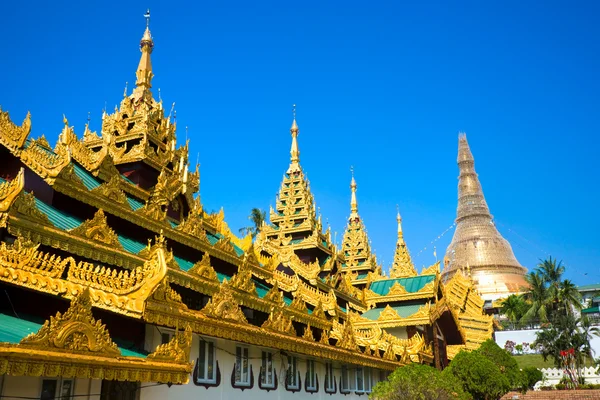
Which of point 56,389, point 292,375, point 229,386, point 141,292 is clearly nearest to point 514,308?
point 292,375

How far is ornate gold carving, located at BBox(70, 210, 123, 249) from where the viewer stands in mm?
10703

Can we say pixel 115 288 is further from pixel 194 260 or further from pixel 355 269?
pixel 355 269

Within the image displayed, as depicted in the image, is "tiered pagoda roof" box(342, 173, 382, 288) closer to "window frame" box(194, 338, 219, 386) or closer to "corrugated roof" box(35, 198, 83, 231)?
"window frame" box(194, 338, 219, 386)

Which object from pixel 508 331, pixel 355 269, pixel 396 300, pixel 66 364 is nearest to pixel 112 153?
pixel 66 364

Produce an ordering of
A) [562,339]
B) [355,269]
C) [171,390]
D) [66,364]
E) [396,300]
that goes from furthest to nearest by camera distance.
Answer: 1. [355,269]
2. [562,339]
3. [396,300]
4. [171,390]
5. [66,364]

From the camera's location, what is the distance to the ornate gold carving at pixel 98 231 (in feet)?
35.1

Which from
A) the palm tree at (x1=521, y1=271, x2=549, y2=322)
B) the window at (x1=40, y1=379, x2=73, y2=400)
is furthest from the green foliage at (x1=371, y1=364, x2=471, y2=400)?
the palm tree at (x1=521, y1=271, x2=549, y2=322)

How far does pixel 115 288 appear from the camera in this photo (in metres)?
9.60

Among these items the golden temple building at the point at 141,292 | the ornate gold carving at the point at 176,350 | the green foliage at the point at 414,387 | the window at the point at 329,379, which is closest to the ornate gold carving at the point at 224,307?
the golden temple building at the point at 141,292

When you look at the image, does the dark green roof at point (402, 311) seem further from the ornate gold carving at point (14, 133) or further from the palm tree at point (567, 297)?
the palm tree at point (567, 297)

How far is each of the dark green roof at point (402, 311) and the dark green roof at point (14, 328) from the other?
69.3 ft

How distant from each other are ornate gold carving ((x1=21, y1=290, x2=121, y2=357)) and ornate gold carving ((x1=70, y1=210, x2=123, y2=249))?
3.09 meters

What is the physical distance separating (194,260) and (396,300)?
54.8 ft

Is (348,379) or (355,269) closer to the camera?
(348,379)
